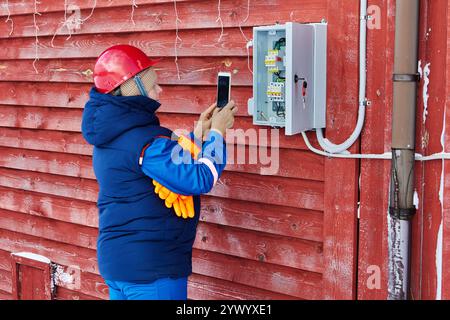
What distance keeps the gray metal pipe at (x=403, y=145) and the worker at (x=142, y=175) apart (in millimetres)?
831

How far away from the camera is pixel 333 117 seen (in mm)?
3520

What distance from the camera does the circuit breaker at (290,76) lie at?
10.9ft

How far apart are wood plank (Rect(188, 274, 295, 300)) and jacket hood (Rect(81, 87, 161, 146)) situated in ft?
4.13

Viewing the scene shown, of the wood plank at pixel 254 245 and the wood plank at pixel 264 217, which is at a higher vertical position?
the wood plank at pixel 264 217

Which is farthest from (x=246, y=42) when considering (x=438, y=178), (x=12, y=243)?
(x=12, y=243)

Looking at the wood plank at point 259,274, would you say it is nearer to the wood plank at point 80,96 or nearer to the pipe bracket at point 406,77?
the wood plank at point 80,96

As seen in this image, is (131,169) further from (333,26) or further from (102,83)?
(333,26)

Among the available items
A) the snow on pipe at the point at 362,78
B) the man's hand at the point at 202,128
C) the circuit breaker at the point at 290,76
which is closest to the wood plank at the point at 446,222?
the snow on pipe at the point at 362,78

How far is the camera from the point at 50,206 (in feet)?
17.1

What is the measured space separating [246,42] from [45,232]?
245 centimetres

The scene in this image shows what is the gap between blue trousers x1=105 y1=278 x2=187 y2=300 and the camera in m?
3.36

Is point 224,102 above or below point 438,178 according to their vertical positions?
above

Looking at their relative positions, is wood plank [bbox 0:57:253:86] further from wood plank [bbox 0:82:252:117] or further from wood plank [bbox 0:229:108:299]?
wood plank [bbox 0:229:108:299]

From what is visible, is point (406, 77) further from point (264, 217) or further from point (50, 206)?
point (50, 206)
